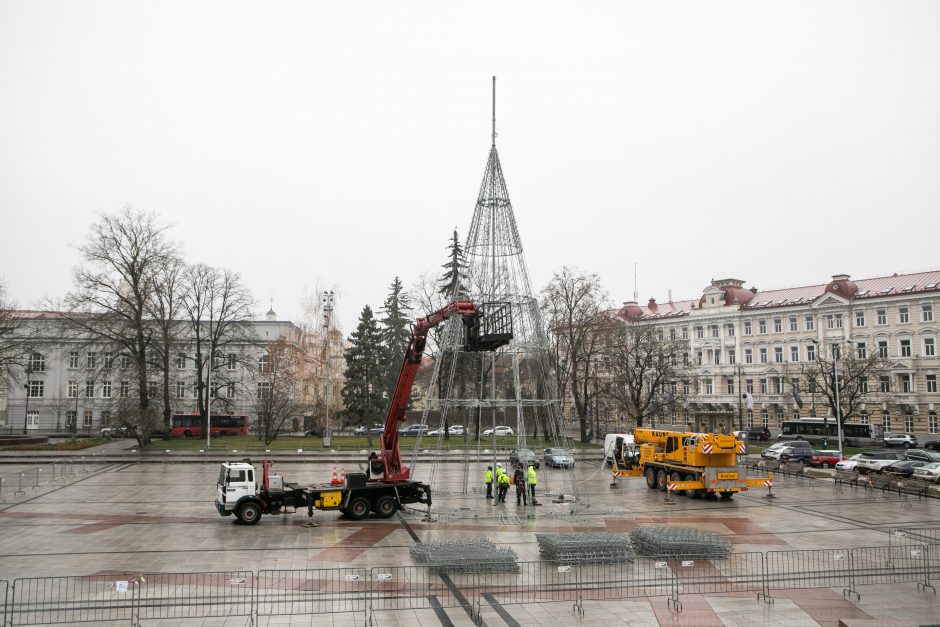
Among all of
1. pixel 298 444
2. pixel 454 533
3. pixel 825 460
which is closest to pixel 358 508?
pixel 454 533

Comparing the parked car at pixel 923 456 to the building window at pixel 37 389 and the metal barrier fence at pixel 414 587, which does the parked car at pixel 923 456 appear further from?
the building window at pixel 37 389

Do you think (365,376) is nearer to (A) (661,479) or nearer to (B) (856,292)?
(A) (661,479)

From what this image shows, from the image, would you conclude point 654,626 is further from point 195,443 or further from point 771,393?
point 771,393

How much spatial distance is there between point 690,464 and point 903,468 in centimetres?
1425

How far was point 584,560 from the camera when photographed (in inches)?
629

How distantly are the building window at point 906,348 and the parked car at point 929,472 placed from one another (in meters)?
28.8

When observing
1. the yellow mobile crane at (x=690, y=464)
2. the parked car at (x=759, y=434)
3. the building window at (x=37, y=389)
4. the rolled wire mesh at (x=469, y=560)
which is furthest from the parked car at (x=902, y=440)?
the building window at (x=37, y=389)

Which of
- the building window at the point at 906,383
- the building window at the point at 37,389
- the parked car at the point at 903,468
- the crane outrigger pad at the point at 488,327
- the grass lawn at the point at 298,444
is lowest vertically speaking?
the parked car at the point at 903,468

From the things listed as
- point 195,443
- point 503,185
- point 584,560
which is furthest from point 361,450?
point 584,560

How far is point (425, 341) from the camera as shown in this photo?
23531 millimetres

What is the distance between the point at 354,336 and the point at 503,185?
37.2m

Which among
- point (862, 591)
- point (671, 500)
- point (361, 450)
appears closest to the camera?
point (862, 591)

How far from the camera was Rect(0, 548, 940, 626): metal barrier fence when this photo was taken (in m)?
12.4

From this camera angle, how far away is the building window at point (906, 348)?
2291 inches
